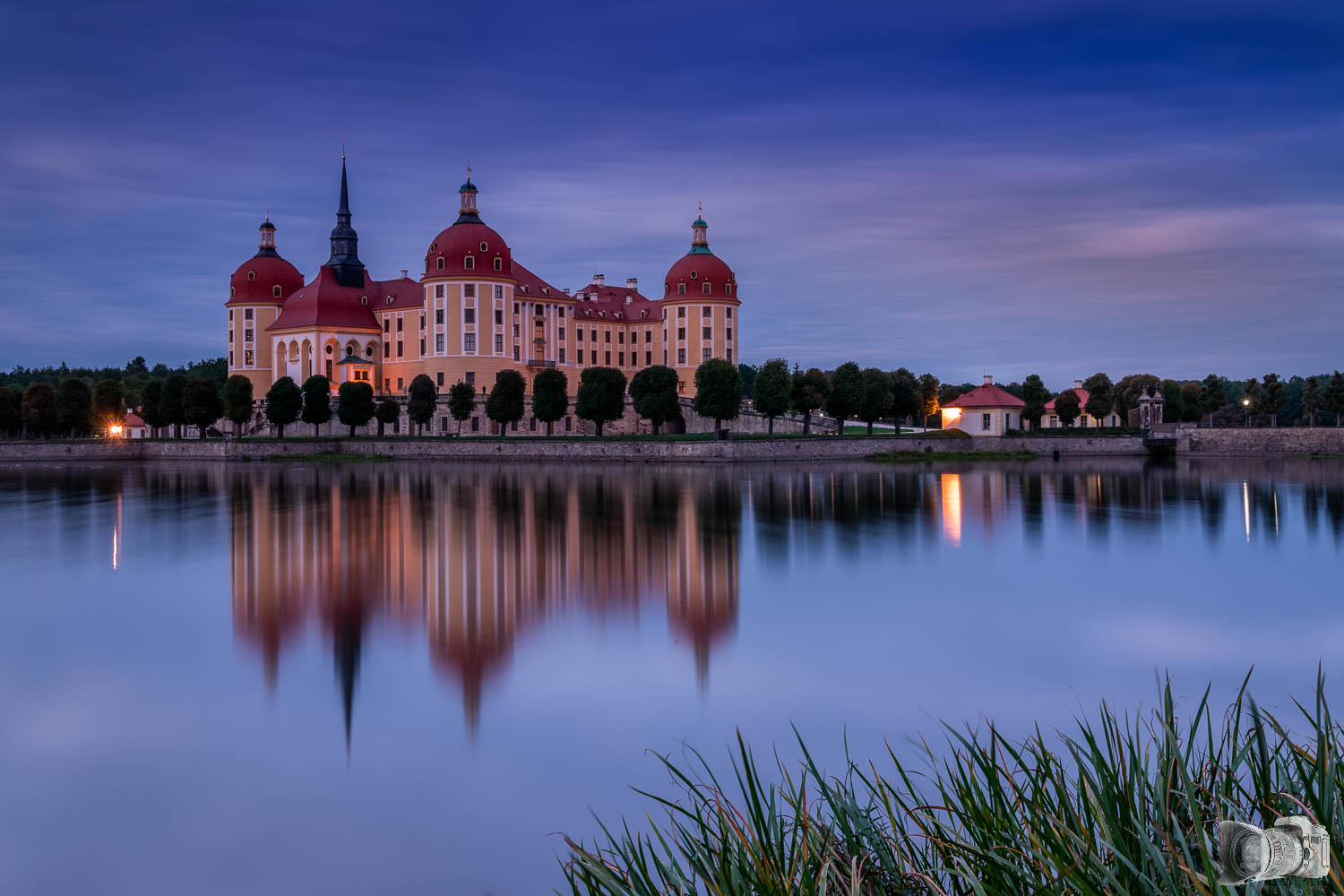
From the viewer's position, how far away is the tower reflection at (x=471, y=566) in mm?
11555

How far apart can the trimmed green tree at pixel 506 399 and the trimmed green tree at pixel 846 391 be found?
17.1 meters

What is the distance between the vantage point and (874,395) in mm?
59000

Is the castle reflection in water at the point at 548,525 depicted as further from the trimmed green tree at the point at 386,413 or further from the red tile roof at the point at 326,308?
the red tile roof at the point at 326,308

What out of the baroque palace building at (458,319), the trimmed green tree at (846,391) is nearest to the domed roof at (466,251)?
the baroque palace building at (458,319)

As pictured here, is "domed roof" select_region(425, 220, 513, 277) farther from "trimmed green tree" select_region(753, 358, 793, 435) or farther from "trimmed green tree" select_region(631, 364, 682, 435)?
"trimmed green tree" select_region(753, 358, 793, 435)

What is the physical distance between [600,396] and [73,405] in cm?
3140

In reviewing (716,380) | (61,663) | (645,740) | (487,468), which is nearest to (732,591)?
(645,740)

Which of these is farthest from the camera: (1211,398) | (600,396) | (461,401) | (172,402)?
(1211,398)

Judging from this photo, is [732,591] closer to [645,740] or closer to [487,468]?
[645,740]

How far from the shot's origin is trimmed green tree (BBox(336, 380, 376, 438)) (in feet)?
203

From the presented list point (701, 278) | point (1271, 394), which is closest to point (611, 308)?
point (701, 278)

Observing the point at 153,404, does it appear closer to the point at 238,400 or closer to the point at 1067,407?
the point at 238,400

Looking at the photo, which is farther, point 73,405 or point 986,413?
point 73,405

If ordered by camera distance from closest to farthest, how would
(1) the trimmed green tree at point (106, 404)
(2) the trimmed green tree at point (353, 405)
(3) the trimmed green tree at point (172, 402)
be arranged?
(2) the trimmed green tree at point (353, 405) → (3) the trimmed green tree at point (172, 402) → (1) the trimmed green tree at point (106, 404)
